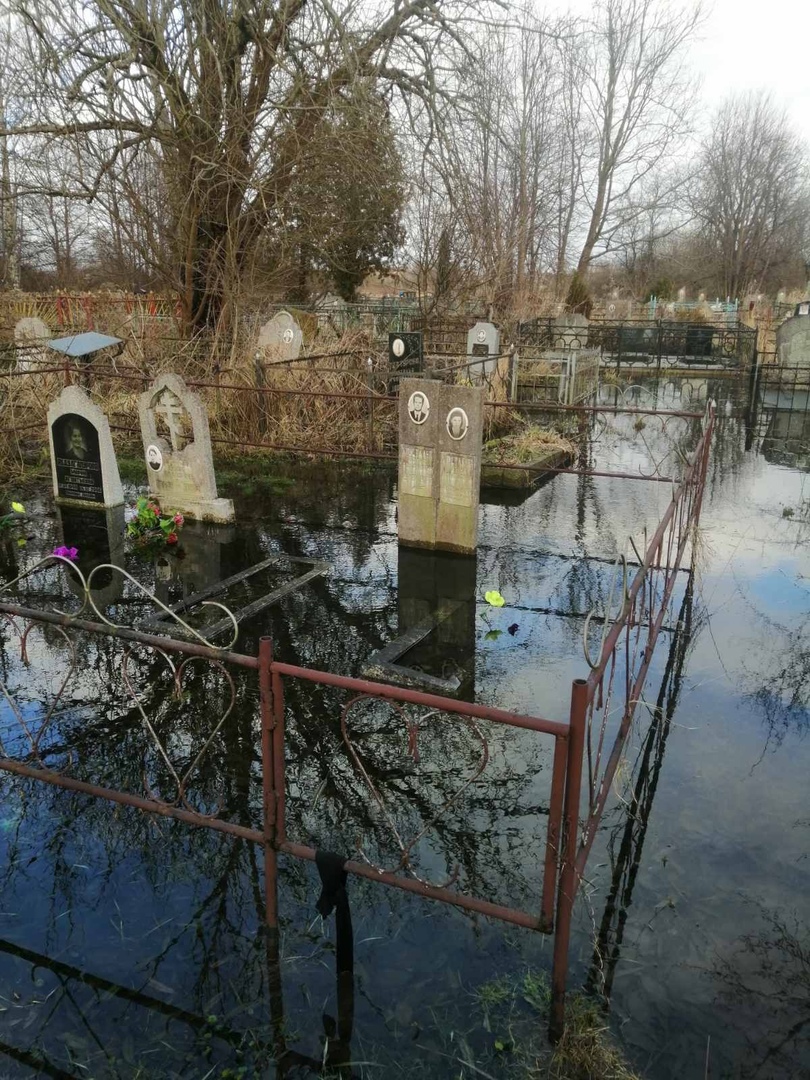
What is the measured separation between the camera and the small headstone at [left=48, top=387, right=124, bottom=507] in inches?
339

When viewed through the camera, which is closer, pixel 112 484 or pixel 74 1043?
pixel 74 1043

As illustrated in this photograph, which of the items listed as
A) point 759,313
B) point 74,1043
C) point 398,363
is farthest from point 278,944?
point 759,313

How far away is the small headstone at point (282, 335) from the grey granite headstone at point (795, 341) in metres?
11.1

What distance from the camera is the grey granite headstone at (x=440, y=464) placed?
7133mm

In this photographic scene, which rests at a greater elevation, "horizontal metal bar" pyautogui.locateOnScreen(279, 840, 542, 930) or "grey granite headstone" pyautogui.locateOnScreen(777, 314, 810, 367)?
"grey granite headstone" pyautogui.locateOnScreen(777, 314, 810, 367)

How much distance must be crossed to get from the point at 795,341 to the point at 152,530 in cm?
1552

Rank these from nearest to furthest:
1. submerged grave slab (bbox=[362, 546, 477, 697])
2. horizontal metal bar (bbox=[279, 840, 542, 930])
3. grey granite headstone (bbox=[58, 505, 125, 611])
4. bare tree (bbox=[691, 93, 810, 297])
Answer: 1. horizontal metal bar (bbox=[279, 840, 542, 930])
2. submerged grave slab (bbox=[362, 546, 477, 697])
3. grey granite headstone (bbox=[58, 505, 125, 611])
4. bare tree (bbox=[691, 93, 810, 297])

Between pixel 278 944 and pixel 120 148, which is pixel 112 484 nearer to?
pixel 278 944

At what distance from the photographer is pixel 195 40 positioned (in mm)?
13281

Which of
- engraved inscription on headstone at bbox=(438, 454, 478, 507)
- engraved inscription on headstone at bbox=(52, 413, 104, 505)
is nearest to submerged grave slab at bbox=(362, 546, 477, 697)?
engraved inscription on headstone at bbox=(438, 454, 478, 507)

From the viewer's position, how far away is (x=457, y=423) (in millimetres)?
7152

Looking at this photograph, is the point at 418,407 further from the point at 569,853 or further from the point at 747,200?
the point at 747,200

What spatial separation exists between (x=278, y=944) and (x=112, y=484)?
6919 mm

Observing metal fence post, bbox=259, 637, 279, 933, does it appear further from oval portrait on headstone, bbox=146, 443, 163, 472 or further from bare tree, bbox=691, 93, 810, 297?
bare tree, bbox=691, 93, 810, 297
